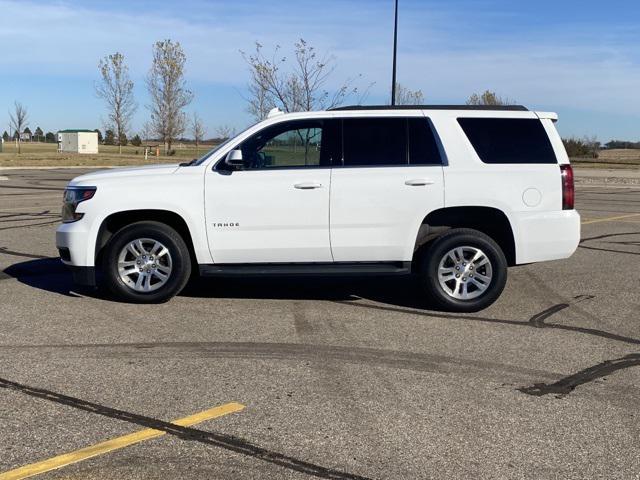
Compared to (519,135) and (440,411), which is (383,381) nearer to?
(440,411)

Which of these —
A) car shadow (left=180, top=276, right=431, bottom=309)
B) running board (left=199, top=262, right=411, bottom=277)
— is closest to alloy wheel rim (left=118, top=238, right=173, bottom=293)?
running board (left=199, top=262, right=411, bottom=277)

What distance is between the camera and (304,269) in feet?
22.8

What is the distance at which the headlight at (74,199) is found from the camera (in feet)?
22.8

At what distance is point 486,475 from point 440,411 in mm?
852

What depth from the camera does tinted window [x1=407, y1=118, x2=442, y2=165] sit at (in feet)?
22.9

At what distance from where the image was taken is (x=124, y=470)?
3.55 m

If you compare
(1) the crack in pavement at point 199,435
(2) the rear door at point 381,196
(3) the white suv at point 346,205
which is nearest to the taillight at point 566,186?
(3) the white suv at point 346,205

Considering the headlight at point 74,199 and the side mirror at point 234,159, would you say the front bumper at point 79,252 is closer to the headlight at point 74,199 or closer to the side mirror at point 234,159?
the headlight at point 74,199

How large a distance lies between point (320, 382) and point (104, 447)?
5.19 ft

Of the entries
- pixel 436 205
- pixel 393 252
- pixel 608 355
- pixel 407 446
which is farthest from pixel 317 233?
pixel 407 446

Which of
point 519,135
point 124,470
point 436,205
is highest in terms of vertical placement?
point 519,135

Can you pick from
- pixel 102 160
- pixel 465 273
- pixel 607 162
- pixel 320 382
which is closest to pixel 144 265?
pixel 320 382

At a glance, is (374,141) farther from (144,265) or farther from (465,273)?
(144,265)

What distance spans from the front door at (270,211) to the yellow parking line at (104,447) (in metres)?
2.68
